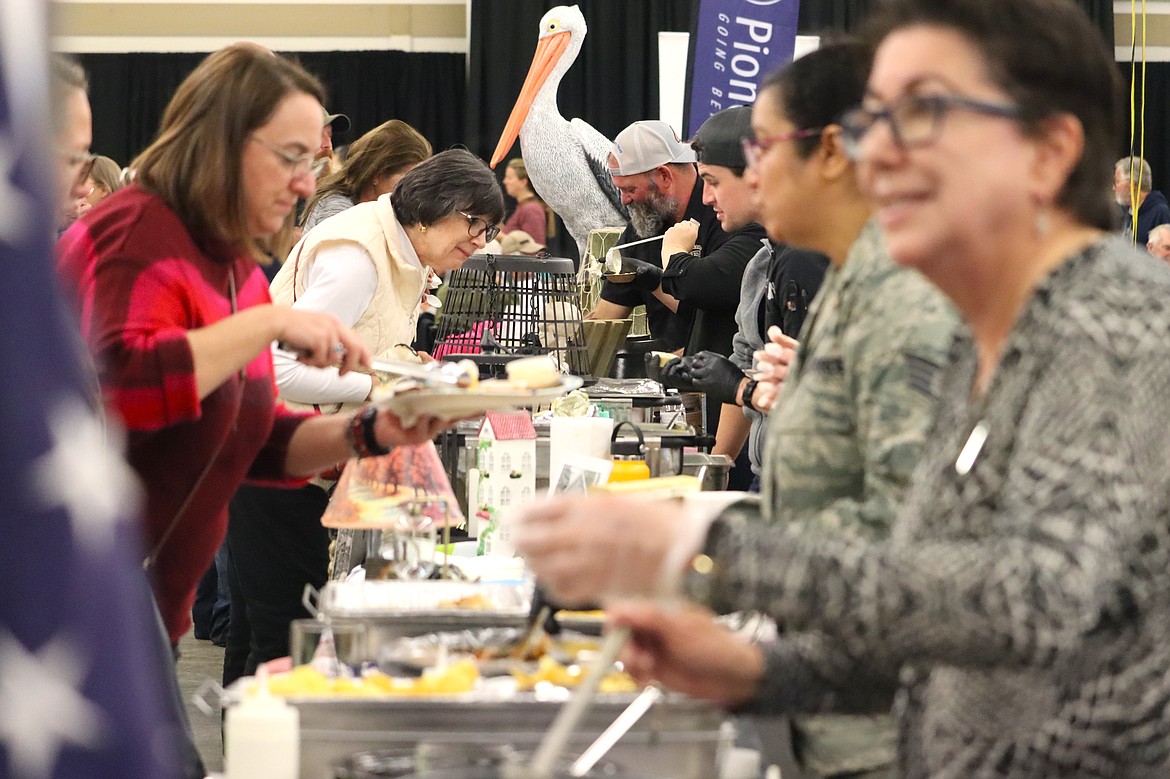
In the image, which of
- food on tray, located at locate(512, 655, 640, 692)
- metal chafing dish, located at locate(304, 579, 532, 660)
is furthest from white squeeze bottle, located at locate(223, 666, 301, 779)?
metal chafing dish, located at locate(304, 579, 532, 660)

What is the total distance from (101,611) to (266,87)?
1.78 meters

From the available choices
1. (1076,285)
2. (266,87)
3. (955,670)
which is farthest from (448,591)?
(1076,285)

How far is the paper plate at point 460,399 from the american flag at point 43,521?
1.47 metres

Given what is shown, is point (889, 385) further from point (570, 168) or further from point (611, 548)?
point (570, 168)

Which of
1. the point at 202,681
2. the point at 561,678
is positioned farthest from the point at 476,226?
the point at 561,678

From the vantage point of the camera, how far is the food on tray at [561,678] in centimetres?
172

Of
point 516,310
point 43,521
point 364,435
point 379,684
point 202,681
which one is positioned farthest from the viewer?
point 202,681

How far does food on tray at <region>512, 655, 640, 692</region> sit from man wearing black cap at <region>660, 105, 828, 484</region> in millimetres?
1722

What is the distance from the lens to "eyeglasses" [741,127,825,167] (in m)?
1.74

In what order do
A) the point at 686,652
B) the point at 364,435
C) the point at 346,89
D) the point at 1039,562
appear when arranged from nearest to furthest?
the point at 1039,562 → the point at 686,652 → the point at 364,435 → the point at 346,89

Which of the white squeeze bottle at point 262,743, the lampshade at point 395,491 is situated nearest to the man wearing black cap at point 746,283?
the lampshade at point 395,491

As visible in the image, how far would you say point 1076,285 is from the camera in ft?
3.49

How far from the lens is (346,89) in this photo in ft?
41.8

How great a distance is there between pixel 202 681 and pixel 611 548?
4.20m
